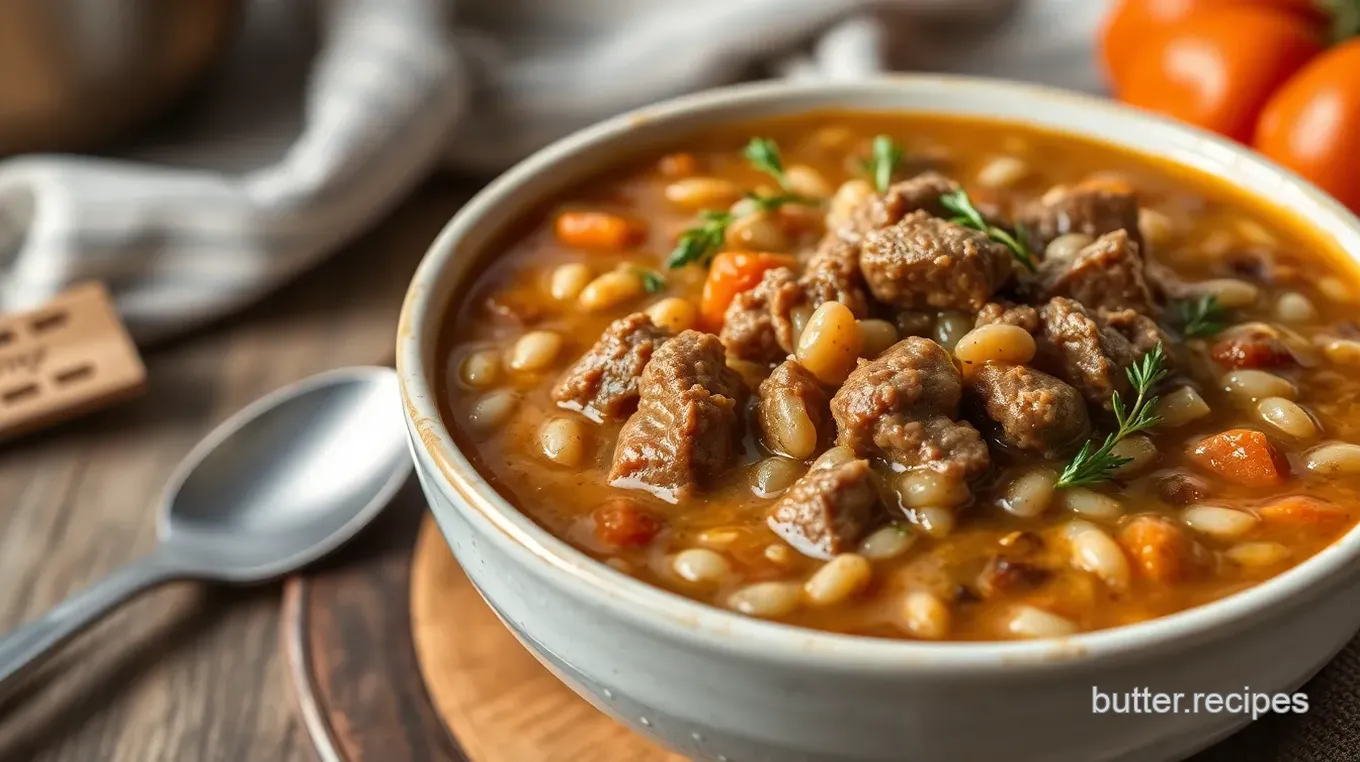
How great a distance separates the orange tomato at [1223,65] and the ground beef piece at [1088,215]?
175cm

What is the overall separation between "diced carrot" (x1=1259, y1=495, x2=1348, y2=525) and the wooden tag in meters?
2.87

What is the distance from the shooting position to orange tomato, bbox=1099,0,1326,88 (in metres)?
4.48

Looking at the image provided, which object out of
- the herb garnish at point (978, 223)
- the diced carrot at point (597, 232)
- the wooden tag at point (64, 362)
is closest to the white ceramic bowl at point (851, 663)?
the diced carrot at point (597, 232)

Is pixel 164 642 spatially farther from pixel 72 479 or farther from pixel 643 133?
pixel 643 133

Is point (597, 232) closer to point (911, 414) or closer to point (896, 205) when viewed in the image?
point (896, 205)

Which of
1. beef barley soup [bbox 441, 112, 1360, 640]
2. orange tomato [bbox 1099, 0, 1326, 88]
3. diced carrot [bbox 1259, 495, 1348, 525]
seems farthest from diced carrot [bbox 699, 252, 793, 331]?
orange tomato [bbox 1099, 0, 1326, 88]

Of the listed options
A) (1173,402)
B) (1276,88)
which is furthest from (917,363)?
(1276,88)

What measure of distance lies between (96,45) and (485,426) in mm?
2643

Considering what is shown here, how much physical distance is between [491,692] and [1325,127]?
297cm

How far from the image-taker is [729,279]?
8.72ft

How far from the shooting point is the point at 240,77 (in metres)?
5.07

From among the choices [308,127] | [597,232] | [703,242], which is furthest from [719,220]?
[308,127]

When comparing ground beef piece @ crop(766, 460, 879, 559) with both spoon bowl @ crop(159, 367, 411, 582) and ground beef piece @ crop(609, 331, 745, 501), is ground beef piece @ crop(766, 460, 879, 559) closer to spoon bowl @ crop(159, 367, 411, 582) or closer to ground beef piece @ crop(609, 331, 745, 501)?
ground beef piece @ crop(609, 331, 745, 501)

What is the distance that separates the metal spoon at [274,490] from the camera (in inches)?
117
